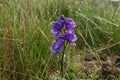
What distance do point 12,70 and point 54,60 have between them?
44 centimetres

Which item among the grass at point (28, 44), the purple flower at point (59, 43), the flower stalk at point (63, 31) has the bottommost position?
the grass at point (28, 44)

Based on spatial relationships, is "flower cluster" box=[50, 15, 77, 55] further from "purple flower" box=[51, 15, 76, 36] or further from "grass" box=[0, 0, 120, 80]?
"grass" box=[0, 0, 120, 80]

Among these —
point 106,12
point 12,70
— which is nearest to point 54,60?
point 12,70

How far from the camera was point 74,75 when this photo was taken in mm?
3273

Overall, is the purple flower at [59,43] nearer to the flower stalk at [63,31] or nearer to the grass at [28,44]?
the flower stalk at [63,31]

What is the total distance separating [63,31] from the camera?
2676 millimetres

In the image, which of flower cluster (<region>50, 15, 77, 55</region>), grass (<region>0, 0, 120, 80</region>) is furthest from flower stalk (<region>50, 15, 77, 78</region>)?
grass (<region>0, 0, 120, 80</region>)

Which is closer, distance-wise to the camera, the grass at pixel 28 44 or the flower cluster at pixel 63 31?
the flower cluster at pixel 63 31

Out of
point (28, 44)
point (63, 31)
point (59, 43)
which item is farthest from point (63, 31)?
point (28, 44)

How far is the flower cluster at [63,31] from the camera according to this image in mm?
2590

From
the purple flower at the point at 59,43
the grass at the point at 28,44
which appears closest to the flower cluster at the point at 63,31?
the purple flower at the point at 59,43

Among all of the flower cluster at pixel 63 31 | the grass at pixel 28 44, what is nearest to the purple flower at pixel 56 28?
the flower cluster at pixel 63 31

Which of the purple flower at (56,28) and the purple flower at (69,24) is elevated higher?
the purple flower at (69,24)

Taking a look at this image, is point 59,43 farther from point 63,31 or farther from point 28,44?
point 28,44
